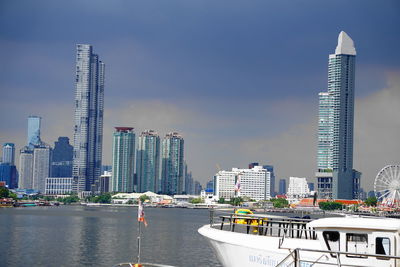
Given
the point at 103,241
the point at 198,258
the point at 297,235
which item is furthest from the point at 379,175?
the point at 297,235

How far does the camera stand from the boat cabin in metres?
19.8

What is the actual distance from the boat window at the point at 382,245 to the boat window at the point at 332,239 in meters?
1.17

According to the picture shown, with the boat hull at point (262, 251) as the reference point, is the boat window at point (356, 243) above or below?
above

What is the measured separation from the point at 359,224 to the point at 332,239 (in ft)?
3.24

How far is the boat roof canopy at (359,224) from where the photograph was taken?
1986cm

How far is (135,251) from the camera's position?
217 feet

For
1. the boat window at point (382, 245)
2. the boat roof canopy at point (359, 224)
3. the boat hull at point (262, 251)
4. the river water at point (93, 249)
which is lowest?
the river water at point (93, 249)

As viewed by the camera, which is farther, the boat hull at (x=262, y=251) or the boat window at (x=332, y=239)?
the boat hull at (x=262, y=251)

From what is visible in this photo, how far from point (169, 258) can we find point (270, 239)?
1487 inches

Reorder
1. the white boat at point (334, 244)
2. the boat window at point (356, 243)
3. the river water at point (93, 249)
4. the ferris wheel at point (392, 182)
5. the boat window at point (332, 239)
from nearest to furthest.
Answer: the white boat at point (334, 244), the boat window at point (356, 243), the boat window at point (332, 239), the river water at point (93, 249), the ferris wheel at point (392, 182)

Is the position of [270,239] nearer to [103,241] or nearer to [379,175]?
[103,241]

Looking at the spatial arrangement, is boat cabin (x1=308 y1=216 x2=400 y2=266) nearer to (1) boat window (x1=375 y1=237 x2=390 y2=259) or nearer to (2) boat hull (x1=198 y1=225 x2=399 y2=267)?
(1) boat window (x1=375 y1=237 x2=390 y2=259)

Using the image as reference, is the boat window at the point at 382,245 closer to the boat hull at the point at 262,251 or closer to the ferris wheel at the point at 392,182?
the boat hull at the point at 262,251

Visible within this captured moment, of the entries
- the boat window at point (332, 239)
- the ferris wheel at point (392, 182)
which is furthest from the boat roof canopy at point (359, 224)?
the ferris wheel at point (392, 182)
